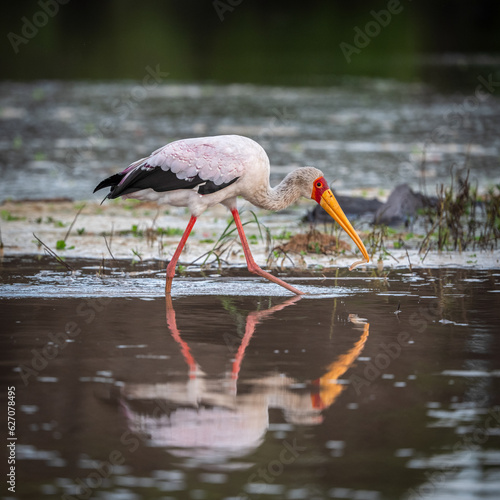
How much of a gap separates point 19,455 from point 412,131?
18173 mm

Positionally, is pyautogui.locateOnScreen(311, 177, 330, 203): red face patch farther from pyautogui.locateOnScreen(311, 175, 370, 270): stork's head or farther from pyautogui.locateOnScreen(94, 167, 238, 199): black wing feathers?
pyautogui.locateOnScreen(94, 167, 238, 199): black wing feathers

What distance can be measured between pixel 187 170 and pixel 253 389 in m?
3.09

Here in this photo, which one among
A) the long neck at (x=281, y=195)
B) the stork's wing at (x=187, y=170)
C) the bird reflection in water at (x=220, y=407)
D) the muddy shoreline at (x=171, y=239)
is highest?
the stork's wing at (x=187, y=170)

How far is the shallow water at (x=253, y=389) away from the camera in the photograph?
13.9 ft

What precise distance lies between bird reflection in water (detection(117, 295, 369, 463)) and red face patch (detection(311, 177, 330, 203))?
106 inches

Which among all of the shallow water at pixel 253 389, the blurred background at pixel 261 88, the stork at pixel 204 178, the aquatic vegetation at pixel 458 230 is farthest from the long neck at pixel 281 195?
the blurred background at pixel 261 88

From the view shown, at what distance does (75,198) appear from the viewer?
13.9 metres

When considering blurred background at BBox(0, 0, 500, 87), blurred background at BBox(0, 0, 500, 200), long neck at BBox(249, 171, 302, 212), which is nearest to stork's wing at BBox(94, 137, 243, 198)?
long neck at BBox(249, 171, 302, 212)

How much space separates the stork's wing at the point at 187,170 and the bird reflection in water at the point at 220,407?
236 centimetres

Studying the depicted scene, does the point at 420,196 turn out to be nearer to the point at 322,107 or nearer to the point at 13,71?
the point at 322,107

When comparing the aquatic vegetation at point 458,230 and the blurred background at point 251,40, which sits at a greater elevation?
the blurred background at point 251,40

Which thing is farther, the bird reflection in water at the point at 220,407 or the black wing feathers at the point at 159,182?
the black wing feathers at the point at 159,182

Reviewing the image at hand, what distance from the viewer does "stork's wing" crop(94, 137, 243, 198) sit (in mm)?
Result: 8016

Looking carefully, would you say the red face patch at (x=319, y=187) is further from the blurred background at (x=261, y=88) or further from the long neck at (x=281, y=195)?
the blurred background at (x=261, y=88)
